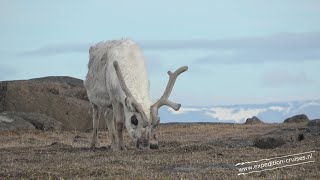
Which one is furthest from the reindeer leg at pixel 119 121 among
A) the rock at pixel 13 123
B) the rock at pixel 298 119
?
the rock at pixel 298 119

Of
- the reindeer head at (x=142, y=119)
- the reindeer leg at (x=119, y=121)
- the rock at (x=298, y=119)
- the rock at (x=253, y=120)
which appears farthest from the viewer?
the rock at (x=253, y=120)

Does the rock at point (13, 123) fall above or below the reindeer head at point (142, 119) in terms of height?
above

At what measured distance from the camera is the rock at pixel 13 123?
121 ft

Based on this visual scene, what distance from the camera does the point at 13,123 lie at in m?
37.6

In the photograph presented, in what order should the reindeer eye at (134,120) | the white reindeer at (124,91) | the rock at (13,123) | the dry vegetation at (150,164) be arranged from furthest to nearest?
the rock at (13,123), the reindeer eye at (134,120), the white reindeer at (124,91), the dry vegetation at (150,164)

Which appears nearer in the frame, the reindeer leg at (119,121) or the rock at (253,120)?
the reindeer leg at (119,121)

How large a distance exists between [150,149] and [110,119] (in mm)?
3855

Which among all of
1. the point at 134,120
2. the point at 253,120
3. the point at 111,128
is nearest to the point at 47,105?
the point at 253,120

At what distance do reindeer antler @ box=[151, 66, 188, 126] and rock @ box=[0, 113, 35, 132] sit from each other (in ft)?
54.5

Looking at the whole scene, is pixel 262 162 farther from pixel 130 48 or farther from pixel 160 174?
pixel 130 48

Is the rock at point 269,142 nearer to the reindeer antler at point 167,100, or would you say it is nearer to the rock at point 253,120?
the reindeer antler at point 167,100

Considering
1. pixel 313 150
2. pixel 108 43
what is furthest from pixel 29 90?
pixel 313 150

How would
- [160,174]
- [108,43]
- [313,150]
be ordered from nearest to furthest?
[160,174] → [313,150] → [108,43]

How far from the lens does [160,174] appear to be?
47.7ft
